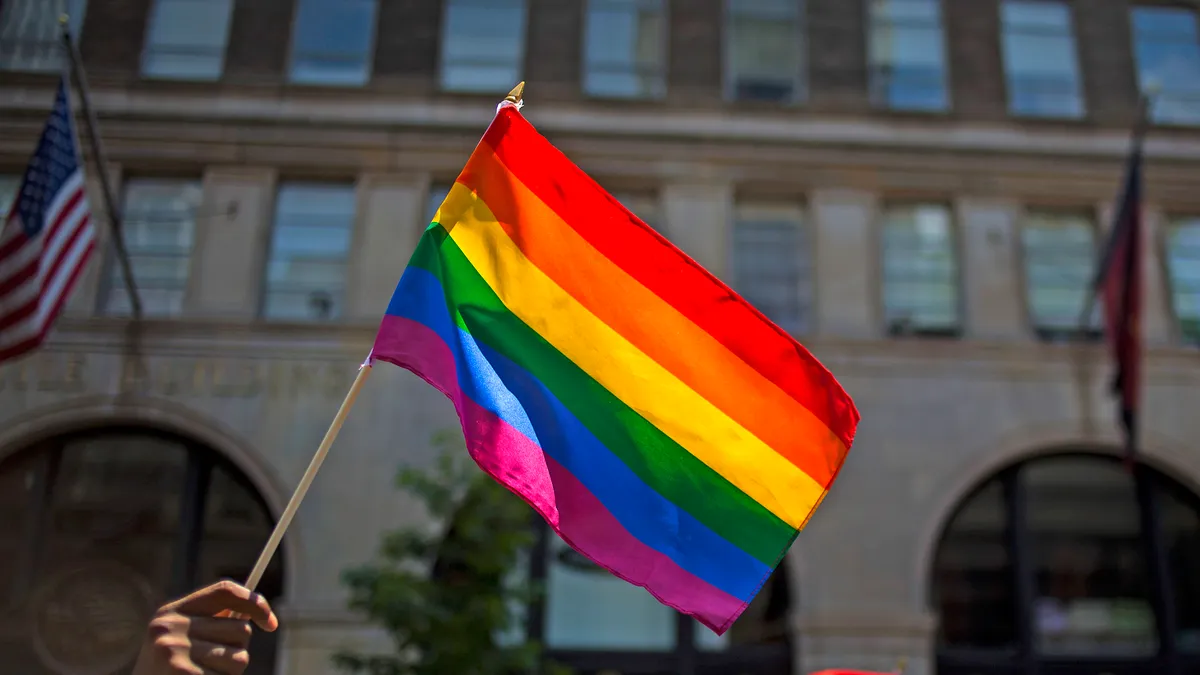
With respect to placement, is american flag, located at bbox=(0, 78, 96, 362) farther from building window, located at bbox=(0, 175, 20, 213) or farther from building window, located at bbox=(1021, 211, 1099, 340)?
building window, located at bbox=(1021, 211, 1099, 340)

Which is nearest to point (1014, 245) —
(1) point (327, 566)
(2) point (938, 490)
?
(2) point (938, 490)

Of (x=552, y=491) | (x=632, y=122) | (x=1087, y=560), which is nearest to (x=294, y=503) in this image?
(x=552, y=491)

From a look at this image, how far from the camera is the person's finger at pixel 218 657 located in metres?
3.65

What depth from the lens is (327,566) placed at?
46.5 ft

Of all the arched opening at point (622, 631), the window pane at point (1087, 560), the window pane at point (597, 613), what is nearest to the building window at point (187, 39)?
the arched opening at point (622, 631)

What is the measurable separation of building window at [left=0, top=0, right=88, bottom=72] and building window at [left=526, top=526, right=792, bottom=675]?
9.15m

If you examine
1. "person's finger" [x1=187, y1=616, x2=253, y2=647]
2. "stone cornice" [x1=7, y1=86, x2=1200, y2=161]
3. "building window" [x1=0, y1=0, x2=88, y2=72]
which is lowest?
"person's finger" [x1=187, y1=616, x2=253, y2=647]

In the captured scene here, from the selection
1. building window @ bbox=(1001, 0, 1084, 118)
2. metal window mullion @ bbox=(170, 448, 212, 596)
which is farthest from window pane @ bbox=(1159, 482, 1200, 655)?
metal window mullion @ bbox=(170, 448, 212, 596)

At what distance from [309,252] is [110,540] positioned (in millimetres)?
4271

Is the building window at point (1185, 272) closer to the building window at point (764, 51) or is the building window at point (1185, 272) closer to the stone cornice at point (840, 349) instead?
the stone cornice at point (840, 349)

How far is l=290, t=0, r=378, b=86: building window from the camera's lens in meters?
16.4

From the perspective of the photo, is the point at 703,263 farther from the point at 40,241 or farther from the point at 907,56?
the point at 40,241

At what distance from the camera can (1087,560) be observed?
1534 cm

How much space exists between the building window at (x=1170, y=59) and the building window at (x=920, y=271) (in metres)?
3.64
